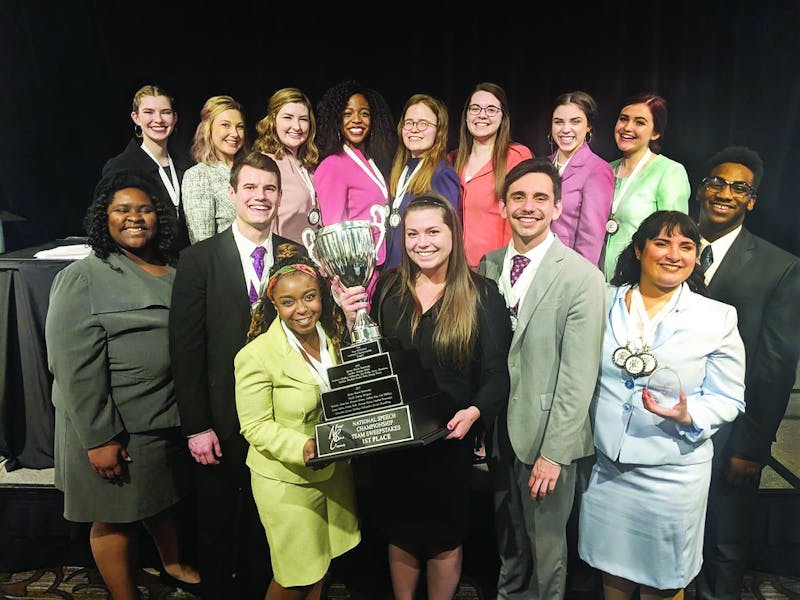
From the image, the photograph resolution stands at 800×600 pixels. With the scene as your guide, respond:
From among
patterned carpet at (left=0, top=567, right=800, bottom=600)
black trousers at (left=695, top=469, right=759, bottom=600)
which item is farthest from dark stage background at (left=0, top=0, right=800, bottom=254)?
patterned carpet at (left=0, top=567, right=800, bottom=600)

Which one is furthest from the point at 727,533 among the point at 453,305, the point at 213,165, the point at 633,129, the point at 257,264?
the point at 213,165

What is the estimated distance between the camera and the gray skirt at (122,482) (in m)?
2.31

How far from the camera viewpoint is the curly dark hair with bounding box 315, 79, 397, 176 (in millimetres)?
2262

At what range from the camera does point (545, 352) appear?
2.20 meters

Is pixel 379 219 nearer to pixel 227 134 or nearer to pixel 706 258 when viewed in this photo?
pixel 227 134

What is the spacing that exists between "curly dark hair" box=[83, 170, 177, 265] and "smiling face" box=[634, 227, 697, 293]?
1.81 meters

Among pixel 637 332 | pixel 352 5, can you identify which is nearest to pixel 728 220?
pixel 637 332

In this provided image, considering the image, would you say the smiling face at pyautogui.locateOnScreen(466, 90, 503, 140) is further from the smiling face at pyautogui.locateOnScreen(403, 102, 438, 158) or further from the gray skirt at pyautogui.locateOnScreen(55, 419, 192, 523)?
the gray skirt at pyautogui.locateOnScreen(55, 419, 192, 523)

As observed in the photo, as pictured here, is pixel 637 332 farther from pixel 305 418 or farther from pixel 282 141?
pixel 282 141

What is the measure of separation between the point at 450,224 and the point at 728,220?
108 centimetres

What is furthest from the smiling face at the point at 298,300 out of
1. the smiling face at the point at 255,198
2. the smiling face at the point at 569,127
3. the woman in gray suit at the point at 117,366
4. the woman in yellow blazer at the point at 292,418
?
the smiling face at the point at 569,127

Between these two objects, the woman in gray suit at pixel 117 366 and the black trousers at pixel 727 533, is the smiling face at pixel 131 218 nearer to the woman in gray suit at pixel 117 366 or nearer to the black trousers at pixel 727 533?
the woman in gray suit at pixel 117 366

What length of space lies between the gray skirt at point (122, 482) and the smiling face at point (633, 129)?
2.11m

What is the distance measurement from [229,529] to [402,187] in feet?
5.11
